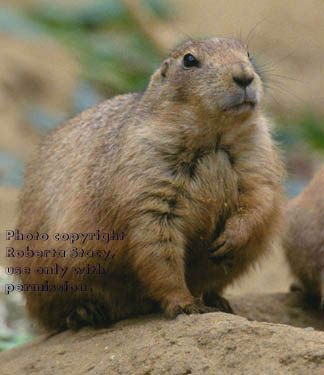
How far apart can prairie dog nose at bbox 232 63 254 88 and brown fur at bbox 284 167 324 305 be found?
149 centimetres

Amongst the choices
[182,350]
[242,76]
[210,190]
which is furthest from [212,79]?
[182,350]

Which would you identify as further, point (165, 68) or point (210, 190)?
point (165, 68)

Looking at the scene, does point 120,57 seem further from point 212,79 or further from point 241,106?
point 241,106

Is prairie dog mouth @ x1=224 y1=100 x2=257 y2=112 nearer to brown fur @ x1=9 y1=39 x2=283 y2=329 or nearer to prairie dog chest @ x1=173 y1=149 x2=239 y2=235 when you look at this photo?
brown fur @ x1=9 y1=39 x2=283 y2=329

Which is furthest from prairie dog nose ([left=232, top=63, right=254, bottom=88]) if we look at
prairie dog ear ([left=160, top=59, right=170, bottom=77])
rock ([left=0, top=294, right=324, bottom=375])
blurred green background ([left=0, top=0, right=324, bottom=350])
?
blurred green background ([left=0, top=0, right=324, bottom=350])

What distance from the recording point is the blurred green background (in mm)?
12438

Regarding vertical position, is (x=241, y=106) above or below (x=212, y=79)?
below

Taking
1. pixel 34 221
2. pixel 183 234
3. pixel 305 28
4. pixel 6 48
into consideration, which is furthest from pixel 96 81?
pixel 183 234

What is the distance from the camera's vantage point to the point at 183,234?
524cm

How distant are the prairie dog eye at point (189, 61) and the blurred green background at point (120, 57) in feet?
16.5

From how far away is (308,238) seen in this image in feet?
20.4

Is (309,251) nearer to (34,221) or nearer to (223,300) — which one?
(223,300)

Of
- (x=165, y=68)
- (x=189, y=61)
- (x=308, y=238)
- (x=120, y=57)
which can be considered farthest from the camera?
(x=120, y=57)

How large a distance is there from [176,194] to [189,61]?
91 cm
